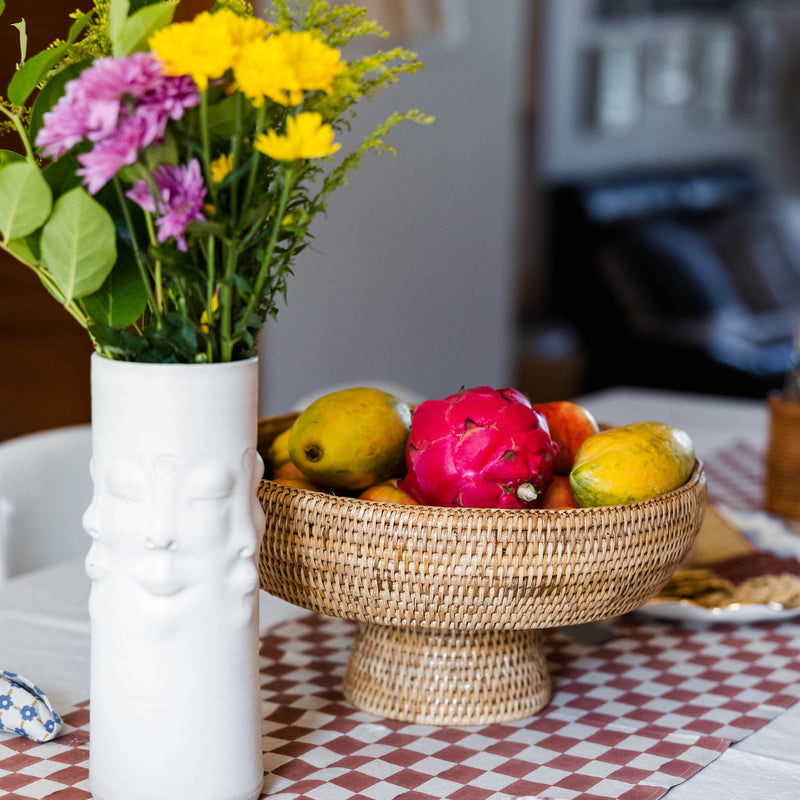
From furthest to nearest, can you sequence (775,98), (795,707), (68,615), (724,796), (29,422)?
(775,98), (29,422), (68,615), (795,707), (724,796)

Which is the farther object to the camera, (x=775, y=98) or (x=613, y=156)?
(x=775, y=98)

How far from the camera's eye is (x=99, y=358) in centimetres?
64

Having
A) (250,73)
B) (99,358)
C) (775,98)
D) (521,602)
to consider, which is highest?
(775,98)

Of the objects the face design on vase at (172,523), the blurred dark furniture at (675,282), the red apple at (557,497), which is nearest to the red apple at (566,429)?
the red apple at (557,497)

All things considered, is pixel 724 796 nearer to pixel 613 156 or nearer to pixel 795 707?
pixel 795 707

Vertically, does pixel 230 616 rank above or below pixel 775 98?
below

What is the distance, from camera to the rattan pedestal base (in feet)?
2.68

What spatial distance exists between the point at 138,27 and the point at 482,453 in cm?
34

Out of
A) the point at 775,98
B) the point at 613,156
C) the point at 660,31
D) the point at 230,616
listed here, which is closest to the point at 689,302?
the point at 613,156

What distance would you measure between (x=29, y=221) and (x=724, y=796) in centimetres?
55

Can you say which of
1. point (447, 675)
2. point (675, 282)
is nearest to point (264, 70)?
point (447, 675)

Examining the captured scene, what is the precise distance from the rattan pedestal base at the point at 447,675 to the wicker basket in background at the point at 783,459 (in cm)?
63

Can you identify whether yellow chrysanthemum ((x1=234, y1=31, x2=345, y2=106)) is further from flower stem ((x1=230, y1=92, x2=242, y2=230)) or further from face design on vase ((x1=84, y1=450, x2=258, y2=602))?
face design on vase ((x1=84, y1=450, x2=258, y2=602))

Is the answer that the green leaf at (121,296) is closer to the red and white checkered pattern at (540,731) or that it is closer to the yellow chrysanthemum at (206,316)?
the yellow chrysanthemum at (206,316)
